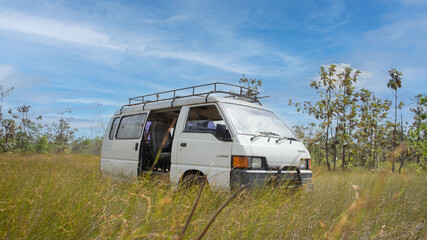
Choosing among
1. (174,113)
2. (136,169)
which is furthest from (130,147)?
(174,113)

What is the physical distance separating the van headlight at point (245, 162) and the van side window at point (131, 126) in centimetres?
274

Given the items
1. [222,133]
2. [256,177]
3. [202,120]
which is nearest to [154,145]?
[202,120]

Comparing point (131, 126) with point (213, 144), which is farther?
point (131, 126)

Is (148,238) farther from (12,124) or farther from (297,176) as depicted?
(12,124)

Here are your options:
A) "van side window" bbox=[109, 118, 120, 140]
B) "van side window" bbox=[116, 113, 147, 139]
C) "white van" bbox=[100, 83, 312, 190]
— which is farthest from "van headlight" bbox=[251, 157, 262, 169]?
"van side window" bbox=[109, 118, 120, 140]

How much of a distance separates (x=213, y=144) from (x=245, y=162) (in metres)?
0.68

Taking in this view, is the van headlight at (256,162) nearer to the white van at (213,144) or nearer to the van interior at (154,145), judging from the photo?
the white van at (213,144)

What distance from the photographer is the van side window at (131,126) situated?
6867 millimetres

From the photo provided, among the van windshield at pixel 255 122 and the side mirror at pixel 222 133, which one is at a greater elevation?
the van windshield at pixel 255 122

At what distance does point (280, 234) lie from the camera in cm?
287

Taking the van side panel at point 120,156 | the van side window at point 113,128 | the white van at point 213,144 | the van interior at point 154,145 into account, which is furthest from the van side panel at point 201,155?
the van side window at point 113,128

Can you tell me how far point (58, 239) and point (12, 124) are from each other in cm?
1642

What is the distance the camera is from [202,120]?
18.6ft

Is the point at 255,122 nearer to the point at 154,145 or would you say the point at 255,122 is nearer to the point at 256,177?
the point at 256,177
